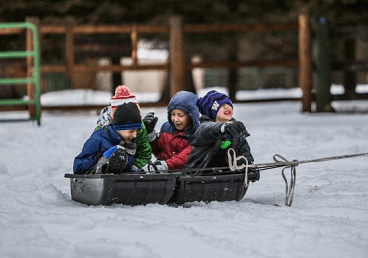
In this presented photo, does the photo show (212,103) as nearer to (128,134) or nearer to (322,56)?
(128,134)

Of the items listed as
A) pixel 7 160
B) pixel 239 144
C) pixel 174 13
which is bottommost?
pixel 7 160

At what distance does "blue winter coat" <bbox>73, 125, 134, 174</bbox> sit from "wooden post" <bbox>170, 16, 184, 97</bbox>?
6848 millimetres

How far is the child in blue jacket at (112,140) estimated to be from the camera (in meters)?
4.49

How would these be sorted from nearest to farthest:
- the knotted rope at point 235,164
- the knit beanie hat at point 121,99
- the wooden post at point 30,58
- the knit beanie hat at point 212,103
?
the knotted rope at point 235,164 < the knit beanie hat at point 121,99 < the knit beanie hat at point 212,103 < the wooden post at point 30,58

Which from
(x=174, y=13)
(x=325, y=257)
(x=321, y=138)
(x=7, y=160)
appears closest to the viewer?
(x=325, y=257)

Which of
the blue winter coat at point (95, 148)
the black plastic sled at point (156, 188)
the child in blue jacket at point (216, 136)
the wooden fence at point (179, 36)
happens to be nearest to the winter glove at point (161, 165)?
the child in blue jacket at point (216, 136)

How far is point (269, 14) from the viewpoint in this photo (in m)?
15.5

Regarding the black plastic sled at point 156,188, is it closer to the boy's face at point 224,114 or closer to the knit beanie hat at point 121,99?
the boy's face at point 224,114

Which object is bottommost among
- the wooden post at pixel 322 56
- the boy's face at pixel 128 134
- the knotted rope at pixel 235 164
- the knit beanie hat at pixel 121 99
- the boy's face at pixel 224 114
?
the knotted rope at pixel 235 164

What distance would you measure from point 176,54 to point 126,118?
273 inches

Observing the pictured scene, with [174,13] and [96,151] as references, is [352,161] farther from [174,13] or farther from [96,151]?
[174,13]

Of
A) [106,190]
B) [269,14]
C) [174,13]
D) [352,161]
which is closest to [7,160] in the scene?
[106,190]

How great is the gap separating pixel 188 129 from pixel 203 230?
5.87 ft

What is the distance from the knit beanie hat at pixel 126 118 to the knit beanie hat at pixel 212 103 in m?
0.63
